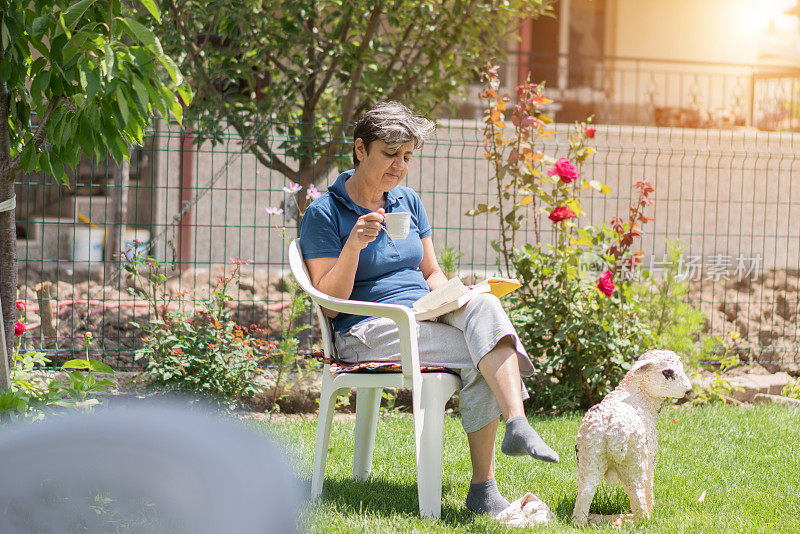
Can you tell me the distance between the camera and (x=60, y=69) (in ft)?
7.63

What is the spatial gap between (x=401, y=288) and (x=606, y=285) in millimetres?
1396

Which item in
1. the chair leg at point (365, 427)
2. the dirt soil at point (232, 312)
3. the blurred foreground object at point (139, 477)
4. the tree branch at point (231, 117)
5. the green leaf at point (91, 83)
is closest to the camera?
the blurred foreground object at point (139, 477)

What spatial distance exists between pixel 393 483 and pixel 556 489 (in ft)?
1.82

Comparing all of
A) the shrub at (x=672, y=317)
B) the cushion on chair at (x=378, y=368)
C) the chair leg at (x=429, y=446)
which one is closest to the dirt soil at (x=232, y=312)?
the shrub at (x=672, y=317)

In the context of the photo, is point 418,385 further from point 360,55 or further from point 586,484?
point 360,55

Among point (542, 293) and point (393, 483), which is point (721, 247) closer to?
point (542, 293)

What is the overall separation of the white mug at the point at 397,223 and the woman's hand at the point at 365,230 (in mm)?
49

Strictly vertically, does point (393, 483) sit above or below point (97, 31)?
below

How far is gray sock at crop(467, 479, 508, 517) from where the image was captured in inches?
95.3

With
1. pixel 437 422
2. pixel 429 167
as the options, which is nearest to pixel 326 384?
pixel 437 422

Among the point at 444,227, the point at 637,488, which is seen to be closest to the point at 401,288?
the point at 637,488

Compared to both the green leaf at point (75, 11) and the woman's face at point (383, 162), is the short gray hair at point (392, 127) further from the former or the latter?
the green leaf at point (75, 11)

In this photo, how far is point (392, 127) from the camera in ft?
8.57

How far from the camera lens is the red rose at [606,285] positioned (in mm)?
3754
